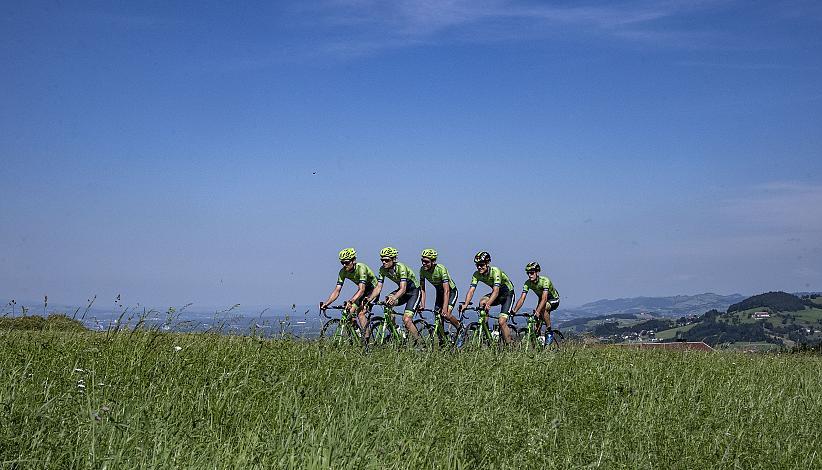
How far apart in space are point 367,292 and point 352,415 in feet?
31.0

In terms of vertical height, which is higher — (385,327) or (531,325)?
(385,327)

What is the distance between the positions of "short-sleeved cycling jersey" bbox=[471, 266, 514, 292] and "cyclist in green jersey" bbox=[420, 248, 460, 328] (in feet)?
1.77

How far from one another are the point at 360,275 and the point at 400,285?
95cm

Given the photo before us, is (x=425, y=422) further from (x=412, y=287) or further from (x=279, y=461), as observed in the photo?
(x=412, y=287)

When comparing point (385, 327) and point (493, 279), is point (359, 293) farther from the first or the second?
point (493, 279)

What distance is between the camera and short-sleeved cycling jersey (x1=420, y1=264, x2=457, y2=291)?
57.8 feet

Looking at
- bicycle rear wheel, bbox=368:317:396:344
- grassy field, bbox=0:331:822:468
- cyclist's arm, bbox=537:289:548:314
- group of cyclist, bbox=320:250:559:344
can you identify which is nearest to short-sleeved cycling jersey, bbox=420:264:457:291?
group of cyclist, bbox=320:250:559:344

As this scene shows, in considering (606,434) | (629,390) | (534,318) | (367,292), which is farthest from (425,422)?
(534,318)

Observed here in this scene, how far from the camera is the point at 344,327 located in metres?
14.8

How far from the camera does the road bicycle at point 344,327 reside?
1418cm

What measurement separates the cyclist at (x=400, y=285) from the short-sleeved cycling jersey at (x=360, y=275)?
8.0 inches

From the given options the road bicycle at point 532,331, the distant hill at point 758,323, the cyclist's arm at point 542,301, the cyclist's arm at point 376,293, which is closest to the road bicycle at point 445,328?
the cyclist's arm at point 376,293

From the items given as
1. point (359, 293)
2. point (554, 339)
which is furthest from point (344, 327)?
point (554, 339)

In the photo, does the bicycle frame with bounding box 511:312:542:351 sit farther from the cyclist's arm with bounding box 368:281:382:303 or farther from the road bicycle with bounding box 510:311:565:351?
the cyclist's arm with bounding box 368:281:382:303
